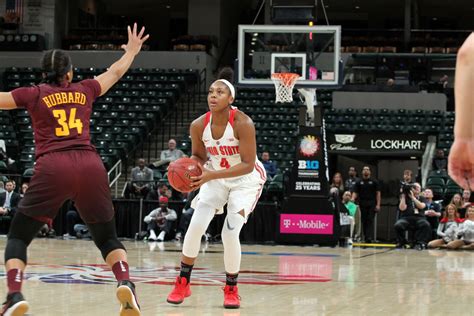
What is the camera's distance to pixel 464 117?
2.30 metres

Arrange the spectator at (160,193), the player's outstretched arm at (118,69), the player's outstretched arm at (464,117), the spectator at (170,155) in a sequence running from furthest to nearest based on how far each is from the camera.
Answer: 1. the spectator at (170,155)
2. the spectator at (160,193)
3. the player's outstretched arm at (118,69)
4. the player's outstretched arm at (464,117)

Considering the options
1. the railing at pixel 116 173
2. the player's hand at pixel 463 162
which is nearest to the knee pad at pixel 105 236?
the player's hand at pixel 463 162

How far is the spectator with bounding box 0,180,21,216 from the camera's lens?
18406 mm

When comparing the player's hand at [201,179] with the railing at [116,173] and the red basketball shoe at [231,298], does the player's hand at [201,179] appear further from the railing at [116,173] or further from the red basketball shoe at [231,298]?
the railing at [116,173]

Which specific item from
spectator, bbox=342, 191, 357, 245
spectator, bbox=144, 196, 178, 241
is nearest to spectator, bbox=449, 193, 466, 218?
spectator, bbox=342, 191, 357, 245

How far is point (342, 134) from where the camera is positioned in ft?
75.7

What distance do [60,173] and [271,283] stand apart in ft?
13.1

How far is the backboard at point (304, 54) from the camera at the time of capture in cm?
1845

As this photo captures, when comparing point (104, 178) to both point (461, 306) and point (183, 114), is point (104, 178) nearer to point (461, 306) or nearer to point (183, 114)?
point (461, 306)

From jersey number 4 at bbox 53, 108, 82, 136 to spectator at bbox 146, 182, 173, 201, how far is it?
13.1 m

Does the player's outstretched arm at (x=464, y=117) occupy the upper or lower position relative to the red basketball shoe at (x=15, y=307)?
upper

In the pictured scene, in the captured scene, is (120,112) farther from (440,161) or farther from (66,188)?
(66,188)

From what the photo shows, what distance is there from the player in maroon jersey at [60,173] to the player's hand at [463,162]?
298 cm

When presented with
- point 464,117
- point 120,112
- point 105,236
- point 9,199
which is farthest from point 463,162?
point 120,112
